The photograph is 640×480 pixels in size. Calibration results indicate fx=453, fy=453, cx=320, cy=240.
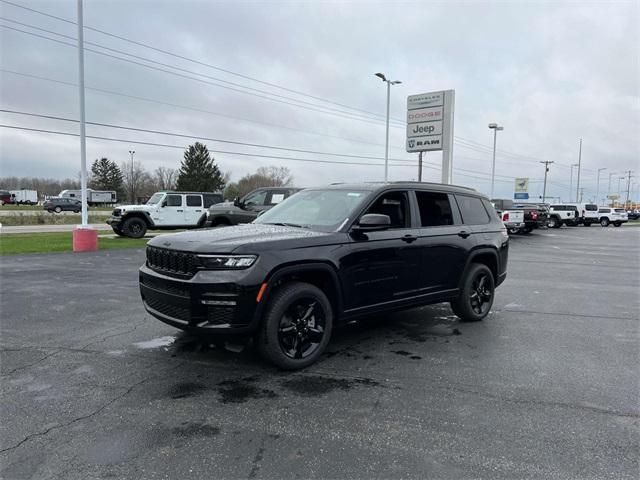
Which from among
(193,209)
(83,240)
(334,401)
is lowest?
(334,401)

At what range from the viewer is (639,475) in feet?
8.98

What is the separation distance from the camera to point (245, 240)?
4.15 meters

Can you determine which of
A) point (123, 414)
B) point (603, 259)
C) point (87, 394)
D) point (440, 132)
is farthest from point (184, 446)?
point (440, 132)

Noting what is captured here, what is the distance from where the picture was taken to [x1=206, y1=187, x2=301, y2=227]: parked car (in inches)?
671

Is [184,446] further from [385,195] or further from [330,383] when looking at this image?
[385,195]

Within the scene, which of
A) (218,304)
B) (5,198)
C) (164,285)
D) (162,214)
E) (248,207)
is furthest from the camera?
(5,198)

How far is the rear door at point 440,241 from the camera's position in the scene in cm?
548

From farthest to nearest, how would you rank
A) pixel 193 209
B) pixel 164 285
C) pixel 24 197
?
pixel 24 197, pixel 193 209, pixel 164 285

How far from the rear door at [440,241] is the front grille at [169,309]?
2.75 metres

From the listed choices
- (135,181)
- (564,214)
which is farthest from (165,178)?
(564,214)

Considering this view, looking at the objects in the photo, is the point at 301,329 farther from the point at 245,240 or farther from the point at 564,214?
the point at 564,214

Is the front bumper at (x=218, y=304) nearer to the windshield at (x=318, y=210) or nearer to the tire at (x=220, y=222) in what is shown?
the windshield at (x=318, y=210)

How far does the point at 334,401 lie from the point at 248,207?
14.1 metres

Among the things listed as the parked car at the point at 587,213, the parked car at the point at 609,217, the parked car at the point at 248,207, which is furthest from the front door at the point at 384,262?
the parked car at the point at 609,217
